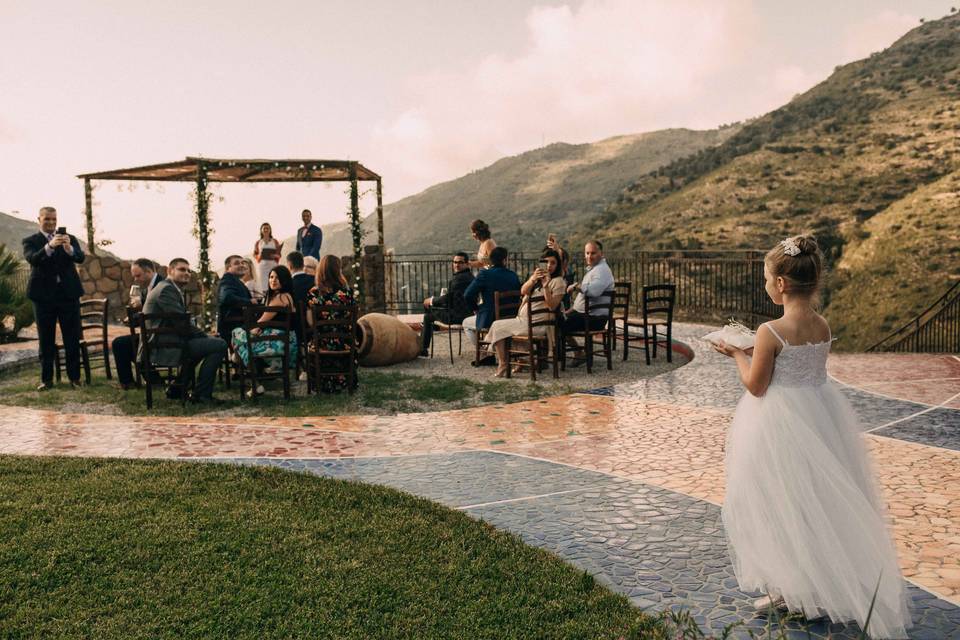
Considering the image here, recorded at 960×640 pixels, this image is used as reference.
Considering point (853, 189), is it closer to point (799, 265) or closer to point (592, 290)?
point (592, 290)

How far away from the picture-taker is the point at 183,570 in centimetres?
413

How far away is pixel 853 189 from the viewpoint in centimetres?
4419

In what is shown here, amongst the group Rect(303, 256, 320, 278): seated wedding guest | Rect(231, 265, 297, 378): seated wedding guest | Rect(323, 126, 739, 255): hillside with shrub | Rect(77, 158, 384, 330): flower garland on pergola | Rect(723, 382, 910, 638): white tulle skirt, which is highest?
Rect(323, 126, 739, 255): hillside with shrub

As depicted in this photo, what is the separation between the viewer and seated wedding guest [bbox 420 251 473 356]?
11328 millimetres

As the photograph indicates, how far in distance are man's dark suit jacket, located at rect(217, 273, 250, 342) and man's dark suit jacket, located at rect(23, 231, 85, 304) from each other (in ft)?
5.56

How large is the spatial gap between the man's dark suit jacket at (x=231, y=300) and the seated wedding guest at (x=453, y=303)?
281 centimetres

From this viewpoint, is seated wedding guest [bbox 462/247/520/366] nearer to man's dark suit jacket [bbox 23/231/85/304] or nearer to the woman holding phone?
the woman holding phone

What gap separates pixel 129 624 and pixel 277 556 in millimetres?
875

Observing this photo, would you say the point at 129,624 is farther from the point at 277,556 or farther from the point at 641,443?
the point at 641,443

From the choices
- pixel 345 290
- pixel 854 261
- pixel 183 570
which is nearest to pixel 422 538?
pixel 183 570

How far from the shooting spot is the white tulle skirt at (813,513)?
10.3 feet

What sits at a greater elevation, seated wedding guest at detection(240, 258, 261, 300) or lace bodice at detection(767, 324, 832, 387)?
seated wedding guest at detection(240, 258, 261, 300)

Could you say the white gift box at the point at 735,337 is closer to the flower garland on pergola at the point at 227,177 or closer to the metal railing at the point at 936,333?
the flower garland on pergola at the point at 227,177

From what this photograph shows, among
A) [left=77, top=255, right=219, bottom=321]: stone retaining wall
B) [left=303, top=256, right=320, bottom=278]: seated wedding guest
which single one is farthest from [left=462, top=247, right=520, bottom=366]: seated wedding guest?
[left=77, top=255, right=219, bottom=321]: stone retaining wall
